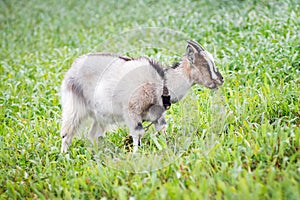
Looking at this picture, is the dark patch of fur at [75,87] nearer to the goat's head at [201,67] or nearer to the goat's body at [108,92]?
the goat's body at [108,92]

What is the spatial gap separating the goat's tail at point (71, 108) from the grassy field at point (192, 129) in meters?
0.18

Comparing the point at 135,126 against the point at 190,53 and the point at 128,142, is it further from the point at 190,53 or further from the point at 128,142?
the point at 190,53

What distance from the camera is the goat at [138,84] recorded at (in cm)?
439

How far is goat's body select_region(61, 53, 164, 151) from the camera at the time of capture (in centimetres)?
448

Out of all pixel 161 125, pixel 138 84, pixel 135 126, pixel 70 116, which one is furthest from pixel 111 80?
pixel 70 116

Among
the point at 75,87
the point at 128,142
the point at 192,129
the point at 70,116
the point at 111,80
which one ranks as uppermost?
the point at 111,80

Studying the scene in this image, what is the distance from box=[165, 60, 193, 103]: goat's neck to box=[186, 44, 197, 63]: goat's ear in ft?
0.40

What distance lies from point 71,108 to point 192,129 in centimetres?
128

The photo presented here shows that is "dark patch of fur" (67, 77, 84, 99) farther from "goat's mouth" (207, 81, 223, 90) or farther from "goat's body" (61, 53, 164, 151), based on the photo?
"goat's mouth" (207, 81, 223, 90)

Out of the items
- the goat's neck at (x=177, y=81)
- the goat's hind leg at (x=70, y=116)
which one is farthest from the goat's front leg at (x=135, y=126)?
the goat's hind leg at (x=70, y=116)

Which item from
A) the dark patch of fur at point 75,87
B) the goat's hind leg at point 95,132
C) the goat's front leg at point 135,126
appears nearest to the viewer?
the goat's front leg at point 135,126

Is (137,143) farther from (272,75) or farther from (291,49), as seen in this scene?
(291,49)

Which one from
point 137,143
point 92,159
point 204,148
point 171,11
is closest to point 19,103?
point 92,159

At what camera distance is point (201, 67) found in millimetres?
4348
